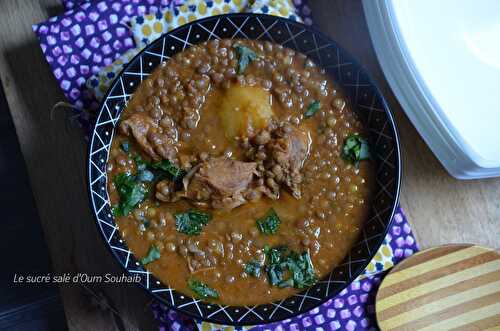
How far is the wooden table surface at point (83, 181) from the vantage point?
331 cm

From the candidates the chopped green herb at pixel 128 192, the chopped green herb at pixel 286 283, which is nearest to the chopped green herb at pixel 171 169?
the chopped green herb at pixel 128 192

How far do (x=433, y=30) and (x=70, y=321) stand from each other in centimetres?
285

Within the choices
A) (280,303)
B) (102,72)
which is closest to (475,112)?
(280,303)

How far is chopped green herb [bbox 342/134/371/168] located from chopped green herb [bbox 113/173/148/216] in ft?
3.81

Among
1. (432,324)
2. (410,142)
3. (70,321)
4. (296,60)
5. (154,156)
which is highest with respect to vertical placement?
(296,60)

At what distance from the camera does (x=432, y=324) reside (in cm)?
322

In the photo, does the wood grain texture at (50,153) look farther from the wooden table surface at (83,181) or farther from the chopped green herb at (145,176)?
the chopped green herb at (145,176)

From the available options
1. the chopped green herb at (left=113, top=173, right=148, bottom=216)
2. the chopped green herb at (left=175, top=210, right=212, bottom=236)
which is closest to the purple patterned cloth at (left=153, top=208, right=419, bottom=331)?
the chopped green herb at (left=175, top=210, right=212, bottom=236)

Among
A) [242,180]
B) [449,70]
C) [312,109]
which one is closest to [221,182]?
[242,180]

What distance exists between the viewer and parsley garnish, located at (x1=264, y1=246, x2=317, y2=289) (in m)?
2.95

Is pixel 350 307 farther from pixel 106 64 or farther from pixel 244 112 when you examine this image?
pixel 106 64

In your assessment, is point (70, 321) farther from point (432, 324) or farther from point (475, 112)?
point (475, 112)

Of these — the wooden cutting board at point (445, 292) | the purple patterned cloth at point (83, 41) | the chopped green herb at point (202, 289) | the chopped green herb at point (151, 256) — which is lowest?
the wooden cutting board at point (445, 292)

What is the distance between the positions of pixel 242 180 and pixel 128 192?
646mm
